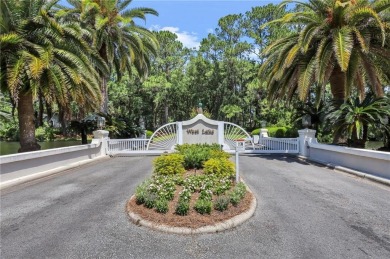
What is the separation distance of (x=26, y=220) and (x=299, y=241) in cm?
490

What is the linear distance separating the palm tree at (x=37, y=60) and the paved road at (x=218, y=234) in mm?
3977

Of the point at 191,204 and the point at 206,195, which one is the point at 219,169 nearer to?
the point at 206,195

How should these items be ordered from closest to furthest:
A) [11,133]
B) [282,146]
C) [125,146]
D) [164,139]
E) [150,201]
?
[150,201], [282,146], [125,146], [164,139], [11,133]

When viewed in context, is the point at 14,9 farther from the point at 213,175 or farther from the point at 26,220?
the point at 213,175

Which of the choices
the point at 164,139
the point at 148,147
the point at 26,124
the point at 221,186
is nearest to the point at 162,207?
the point at 221,186

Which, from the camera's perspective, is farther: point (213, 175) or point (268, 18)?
point (268, 18)

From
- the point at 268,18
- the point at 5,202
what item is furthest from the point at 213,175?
the point at 268,18

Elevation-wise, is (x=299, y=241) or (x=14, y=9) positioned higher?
(x=14, y=9)

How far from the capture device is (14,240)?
496 centimetres

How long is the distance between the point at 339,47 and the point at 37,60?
422 inches

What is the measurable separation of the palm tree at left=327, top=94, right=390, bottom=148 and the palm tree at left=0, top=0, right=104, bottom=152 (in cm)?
996

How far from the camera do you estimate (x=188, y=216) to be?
18.1ft

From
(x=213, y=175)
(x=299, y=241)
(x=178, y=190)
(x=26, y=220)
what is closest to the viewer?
(x=299, y=241)

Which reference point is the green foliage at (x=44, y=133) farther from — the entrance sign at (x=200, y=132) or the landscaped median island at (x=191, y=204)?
the landscaped median island at (x=191, y=204)
